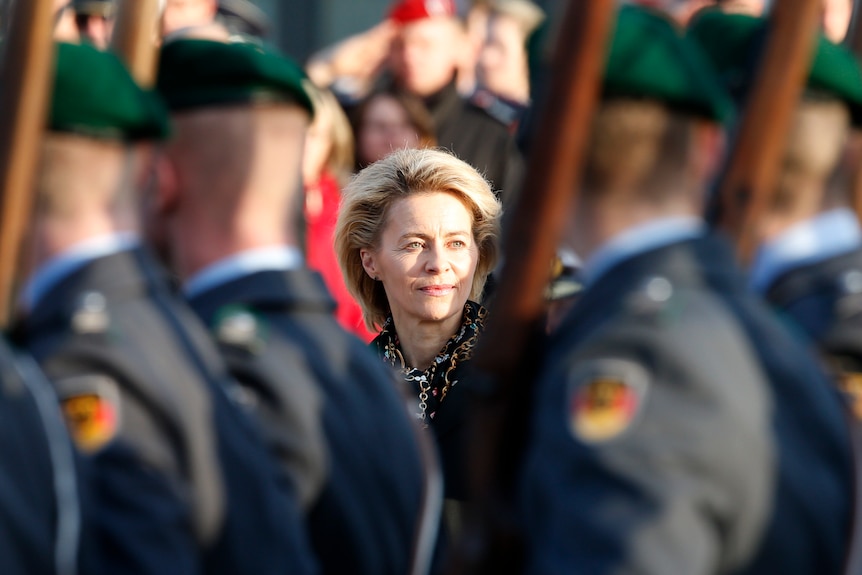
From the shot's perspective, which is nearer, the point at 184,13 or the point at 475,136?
the point at 184,13

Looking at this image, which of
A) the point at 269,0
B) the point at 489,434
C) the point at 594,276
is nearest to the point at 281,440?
the point at 489,434

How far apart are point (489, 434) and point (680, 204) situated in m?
0.50

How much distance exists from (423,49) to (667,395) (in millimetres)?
4597

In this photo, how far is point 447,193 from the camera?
4.64 metres

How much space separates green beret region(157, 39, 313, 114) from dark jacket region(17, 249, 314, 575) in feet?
1.20

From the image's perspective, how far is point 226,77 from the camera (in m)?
2.99

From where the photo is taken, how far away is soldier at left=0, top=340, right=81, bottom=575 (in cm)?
248

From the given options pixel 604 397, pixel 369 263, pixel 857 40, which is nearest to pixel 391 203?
pixel 369 263

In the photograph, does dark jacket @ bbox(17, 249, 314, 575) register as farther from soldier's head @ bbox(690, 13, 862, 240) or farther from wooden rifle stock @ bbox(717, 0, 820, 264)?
soldier's head @ bbox(690, 13, 862, 240)

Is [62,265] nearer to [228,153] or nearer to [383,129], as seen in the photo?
[228,153]

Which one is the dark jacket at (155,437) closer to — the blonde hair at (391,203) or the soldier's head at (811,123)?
the soldier's head at (811,123)

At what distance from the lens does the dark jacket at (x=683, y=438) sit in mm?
2293

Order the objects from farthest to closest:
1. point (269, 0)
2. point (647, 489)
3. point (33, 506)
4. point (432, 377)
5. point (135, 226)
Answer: point (269, 0)
point (432, 377)
point (135, 226)
point (33, 506)
point (647, 489)

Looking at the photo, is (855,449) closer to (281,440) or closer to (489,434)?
(489,434)
